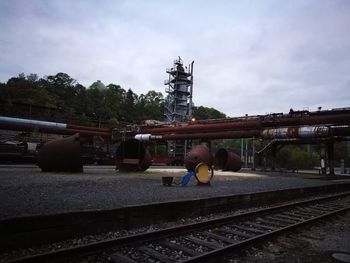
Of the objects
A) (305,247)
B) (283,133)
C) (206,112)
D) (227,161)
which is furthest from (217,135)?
(206,112)

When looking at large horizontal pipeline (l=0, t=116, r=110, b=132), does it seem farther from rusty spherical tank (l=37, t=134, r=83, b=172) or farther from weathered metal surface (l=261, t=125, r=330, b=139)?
weathered metal surface (l=261, t=125, r=330, b=139)

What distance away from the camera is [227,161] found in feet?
89.3

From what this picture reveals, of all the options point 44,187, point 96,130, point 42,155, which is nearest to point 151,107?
point 96,130

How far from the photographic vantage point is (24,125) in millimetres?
29812

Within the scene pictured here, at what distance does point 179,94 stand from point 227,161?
37982mm

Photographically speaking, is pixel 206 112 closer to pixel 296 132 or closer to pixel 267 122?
pixel 267 122

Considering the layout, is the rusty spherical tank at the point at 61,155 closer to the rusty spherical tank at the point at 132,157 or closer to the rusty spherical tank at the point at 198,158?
the rusty spherical tank at the point at 132,157

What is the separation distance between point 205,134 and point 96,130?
45.7 feet

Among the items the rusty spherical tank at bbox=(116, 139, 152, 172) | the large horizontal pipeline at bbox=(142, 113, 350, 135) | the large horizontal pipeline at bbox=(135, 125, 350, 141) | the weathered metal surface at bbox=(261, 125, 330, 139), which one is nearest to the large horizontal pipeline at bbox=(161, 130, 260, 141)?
the large horizontal pipeline at bbox=(135, 125, 350, 141)

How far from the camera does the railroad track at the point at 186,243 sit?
15.3 feet

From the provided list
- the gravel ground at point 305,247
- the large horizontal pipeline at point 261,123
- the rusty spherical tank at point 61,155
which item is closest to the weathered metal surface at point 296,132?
the large horizontal pipeline at point 261,123

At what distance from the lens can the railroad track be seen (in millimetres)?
4648

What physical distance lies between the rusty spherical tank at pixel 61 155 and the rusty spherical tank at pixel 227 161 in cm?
1465

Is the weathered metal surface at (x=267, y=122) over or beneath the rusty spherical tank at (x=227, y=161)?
over
